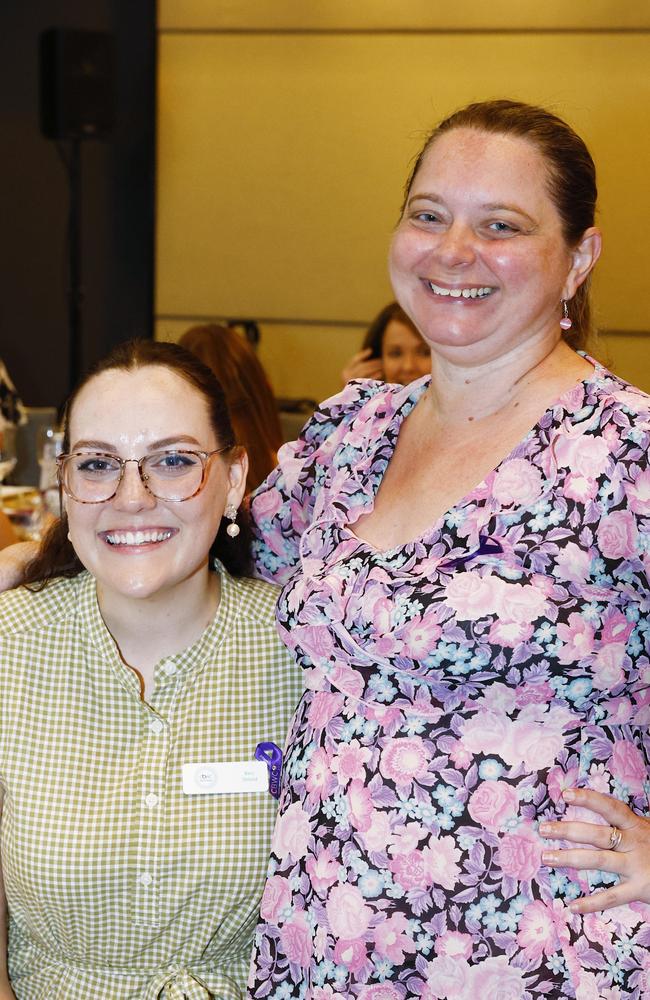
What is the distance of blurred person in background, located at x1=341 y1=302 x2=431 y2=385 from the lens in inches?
177

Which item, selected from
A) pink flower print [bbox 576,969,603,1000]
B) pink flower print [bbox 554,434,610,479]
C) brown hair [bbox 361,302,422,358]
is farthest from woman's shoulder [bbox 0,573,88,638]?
brown hair [bbox 361,302,422,358]

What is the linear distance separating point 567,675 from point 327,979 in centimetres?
51

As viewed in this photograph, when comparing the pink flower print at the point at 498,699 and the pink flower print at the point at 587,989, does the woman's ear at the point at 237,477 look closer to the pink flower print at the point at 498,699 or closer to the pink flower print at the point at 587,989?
the pink flower print at the point at 498,699

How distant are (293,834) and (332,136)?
5.36 metres

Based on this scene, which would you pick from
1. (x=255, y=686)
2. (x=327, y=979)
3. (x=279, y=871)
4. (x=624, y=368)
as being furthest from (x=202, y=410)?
(x=624, y=368)

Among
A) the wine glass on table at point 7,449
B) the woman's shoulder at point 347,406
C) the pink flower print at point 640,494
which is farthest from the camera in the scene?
the wine glass on table at point 7,449

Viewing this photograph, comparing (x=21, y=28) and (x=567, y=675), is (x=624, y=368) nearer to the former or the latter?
(x=21, y=28)

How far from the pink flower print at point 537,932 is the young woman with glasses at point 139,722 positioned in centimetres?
39

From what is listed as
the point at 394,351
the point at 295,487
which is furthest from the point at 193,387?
the point at 394,351

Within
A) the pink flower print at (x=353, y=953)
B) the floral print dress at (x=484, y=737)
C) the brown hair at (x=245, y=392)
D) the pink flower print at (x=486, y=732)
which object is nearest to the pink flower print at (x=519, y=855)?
the floral print dress at (x=484, y=737)

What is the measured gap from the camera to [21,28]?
6.73 meters

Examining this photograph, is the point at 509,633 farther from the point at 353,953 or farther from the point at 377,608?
the point at 353,953

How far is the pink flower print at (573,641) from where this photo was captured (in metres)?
1.53

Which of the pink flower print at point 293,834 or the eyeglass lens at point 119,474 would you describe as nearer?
the pink flower print at point 293,834
